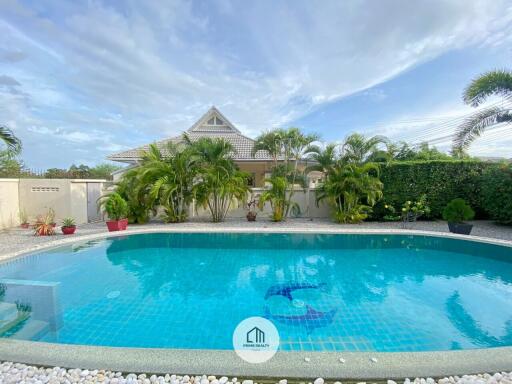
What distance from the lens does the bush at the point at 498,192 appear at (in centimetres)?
1044

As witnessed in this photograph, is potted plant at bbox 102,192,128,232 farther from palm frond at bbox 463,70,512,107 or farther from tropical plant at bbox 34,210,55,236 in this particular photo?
palm frond at bbox 463,70,512,107

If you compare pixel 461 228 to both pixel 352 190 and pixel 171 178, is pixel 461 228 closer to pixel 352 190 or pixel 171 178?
pixel 352 190

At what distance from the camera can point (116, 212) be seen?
10469 millimetres

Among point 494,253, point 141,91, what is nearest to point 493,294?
point 494,253

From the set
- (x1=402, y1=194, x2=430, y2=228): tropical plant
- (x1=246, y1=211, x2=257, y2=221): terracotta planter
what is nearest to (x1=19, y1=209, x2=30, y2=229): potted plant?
(x1=246, y1=211, x2=257, y2=221): terracotta planter

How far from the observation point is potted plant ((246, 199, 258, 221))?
1331cm

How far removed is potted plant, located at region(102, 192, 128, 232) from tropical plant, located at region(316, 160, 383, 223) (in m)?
10.0

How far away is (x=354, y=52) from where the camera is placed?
11672mm

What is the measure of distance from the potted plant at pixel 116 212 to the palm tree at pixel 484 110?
16.9 meters

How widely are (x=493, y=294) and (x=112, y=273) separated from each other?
967 centimetres

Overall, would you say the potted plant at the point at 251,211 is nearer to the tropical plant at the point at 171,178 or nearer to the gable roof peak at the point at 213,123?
the tropical plant at the point at 171,178

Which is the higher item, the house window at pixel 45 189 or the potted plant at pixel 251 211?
the house window at pixel 45 189

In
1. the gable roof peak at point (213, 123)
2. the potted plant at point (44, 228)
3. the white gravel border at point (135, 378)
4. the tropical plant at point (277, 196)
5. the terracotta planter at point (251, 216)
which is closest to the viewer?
the white gravel border at point (135, 378)

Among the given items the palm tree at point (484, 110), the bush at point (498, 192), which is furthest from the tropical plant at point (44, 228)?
the bush at point (498, 192)
